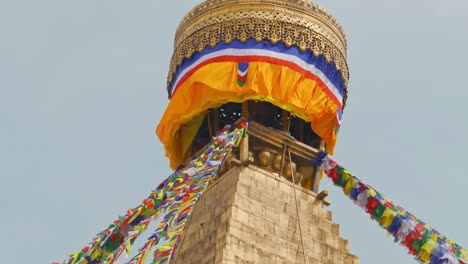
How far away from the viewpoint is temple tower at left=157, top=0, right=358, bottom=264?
1086 inches

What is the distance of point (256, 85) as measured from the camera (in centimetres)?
2928

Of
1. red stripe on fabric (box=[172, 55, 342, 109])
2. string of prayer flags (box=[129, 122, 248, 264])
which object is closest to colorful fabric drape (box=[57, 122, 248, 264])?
string of prayer flags (box=[129, 122, 248, 264])

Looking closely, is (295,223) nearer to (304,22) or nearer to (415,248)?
(415,248)

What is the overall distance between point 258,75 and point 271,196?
2.92 metres

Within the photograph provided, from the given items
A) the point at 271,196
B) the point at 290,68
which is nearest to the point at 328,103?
the point at 290,68

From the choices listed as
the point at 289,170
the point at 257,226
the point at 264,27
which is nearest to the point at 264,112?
the point at 289,170

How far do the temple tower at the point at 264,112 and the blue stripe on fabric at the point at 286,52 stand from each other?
0.02 m

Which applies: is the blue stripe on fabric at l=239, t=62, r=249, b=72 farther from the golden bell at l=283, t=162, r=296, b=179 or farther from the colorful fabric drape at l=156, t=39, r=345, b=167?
the golden bell at l=283, t=162, r=296, b=179

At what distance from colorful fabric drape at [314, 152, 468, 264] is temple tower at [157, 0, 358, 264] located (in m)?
0.66

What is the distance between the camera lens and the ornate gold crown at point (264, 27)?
3025 cm

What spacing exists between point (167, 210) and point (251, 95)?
5.09 m

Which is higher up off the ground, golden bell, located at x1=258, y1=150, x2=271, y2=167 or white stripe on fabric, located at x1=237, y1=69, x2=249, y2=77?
white stripe on fabric, located at x1=237, y1=69, x2=249, y2=77

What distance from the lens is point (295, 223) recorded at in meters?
28.0

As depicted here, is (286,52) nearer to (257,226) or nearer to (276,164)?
(276,164)
